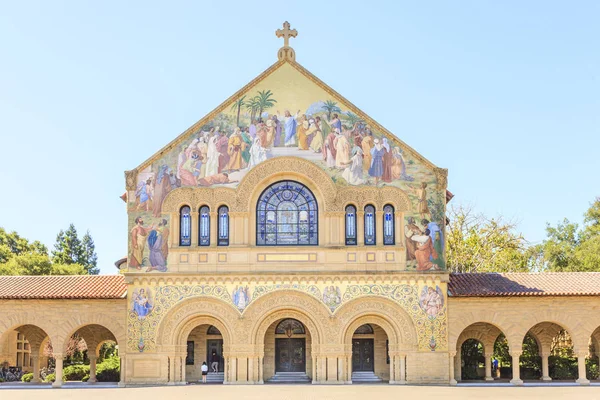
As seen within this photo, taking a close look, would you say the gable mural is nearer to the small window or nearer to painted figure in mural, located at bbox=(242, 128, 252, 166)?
painted figure in mural, located at bbox=(242, 128, 252, 166)

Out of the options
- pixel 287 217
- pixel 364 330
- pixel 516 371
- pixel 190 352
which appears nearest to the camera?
pixel 516 371

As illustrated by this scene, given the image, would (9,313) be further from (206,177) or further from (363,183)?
(363,183)

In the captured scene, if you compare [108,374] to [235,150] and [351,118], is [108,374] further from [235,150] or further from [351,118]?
[351,118]

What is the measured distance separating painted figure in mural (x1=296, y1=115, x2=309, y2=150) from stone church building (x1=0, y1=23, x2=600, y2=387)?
0.20ft

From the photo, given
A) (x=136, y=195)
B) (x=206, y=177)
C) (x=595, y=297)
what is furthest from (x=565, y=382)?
(x=136, y=195)

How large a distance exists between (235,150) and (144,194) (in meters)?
4.43

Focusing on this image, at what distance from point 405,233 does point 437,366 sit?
576 cm

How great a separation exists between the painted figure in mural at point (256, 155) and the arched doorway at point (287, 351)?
23.3 feet

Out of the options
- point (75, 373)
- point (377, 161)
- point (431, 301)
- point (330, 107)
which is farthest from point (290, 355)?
point (75, 373)

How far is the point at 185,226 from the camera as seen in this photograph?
3575 centimetres


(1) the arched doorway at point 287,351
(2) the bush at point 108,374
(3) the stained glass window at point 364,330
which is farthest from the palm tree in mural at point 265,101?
(2) the bush at point 108,374

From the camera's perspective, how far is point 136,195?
35906 mm

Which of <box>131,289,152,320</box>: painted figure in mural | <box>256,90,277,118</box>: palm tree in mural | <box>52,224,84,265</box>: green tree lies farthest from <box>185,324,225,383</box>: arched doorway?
<box>52,224,84,265</box>: green tree

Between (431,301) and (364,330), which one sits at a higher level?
(431,301)
